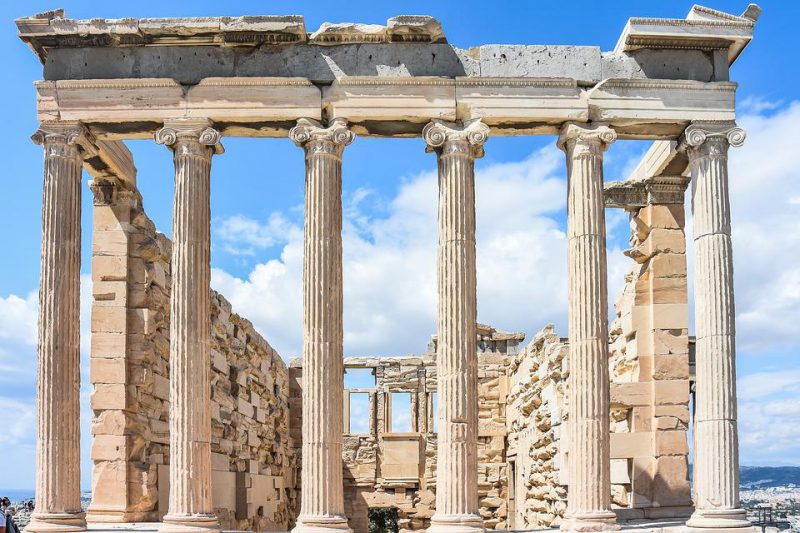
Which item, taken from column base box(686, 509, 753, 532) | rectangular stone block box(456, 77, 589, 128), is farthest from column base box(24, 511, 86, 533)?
column base box(686, 509, 753, 532)

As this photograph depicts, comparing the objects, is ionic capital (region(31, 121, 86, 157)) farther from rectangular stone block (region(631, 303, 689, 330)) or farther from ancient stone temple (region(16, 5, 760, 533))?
rectangular stone block (region(631, 303, 689, 330))

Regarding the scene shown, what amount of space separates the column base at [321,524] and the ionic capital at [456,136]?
668 cm

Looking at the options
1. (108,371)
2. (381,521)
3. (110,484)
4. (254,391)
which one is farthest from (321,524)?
(381,521)

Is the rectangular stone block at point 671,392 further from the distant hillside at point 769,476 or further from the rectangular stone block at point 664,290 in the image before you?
the distant hillside at point 769,476

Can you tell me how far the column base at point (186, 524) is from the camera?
18.6 m

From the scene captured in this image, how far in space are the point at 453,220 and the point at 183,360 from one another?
5294mm

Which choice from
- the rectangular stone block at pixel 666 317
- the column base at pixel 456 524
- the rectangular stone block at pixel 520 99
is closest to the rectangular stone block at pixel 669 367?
the rectangular stone block at pixel 666 317

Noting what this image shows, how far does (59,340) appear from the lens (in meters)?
19.5

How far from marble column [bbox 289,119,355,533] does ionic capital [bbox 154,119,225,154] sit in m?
1.55

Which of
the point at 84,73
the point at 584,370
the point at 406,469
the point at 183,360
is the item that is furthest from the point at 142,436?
the point at 406,469

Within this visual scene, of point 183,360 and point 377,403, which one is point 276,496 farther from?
point 183,360

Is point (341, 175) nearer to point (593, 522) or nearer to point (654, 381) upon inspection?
point (593, 522)

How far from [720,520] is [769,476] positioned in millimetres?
127892

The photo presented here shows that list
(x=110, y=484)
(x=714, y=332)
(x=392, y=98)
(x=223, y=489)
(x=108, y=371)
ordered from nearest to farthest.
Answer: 1. (x=714, y=332)
2. (x=392, y=98)
3. (x=110, y=484)
4. (x=108, y=371)
5. (x=223, y=489)
